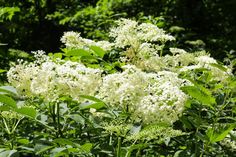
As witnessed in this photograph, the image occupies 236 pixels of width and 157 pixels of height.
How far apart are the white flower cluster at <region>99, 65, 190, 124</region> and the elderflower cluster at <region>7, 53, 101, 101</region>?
0.09 meters

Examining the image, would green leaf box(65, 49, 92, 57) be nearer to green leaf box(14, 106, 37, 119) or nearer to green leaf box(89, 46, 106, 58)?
green leaf box(89, 46, 106, 58)

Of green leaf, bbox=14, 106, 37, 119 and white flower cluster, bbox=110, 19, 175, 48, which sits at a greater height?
white flower cluster, bbox=110, 19, 175, 48

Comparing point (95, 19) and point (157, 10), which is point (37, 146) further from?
point (157, 10)

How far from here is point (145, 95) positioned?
2.07m

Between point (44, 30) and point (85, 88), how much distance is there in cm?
1001

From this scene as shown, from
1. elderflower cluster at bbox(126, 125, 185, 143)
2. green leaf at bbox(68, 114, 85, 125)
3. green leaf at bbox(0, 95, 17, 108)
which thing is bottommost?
green leaf at bbox(68, 114, 85, 125)

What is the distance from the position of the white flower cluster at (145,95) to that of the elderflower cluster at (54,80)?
0.09m

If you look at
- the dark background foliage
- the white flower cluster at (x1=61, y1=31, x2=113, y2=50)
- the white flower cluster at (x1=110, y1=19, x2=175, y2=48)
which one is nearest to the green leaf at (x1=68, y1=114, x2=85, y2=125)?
the white flower cluster at (x1=110, y1=19, x2=175, y2=48)

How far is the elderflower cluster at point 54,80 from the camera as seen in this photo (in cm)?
206

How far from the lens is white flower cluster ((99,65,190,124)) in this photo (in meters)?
1.94

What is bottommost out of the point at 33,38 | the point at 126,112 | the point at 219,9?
the point at 33,38

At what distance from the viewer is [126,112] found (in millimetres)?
2027

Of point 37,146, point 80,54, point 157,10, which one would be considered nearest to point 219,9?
point 157,10

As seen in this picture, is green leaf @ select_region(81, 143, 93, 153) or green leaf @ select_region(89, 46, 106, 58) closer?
green leaf @ select_region(81, 143, 93, 153)
